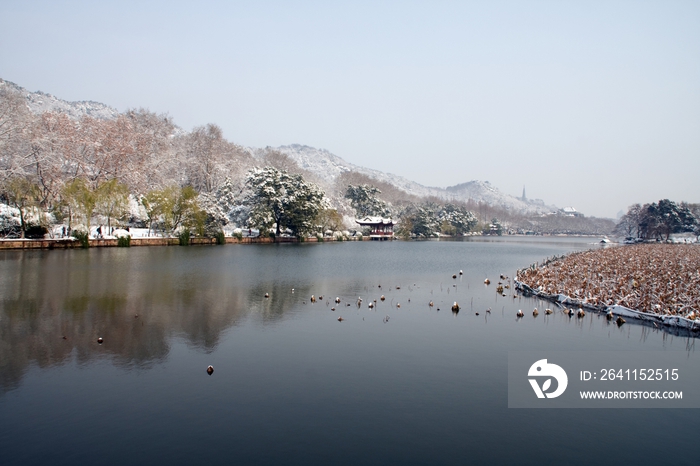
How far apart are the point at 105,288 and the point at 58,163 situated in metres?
31.6

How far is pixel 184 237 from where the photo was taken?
155 ft

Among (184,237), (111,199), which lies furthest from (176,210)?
(111,199)

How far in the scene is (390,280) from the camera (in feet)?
80.7

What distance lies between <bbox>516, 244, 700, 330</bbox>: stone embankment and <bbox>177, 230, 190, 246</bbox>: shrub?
1349 inches

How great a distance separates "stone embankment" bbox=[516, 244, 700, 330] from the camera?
591 inches

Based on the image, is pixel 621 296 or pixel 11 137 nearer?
pixel 621 296

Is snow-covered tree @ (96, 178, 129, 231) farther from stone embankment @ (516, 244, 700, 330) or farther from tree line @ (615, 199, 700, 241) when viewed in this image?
tree line @ (615, 199, 700, 241)

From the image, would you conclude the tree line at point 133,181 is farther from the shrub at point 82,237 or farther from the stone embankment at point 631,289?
the stone embankment at point 631,289

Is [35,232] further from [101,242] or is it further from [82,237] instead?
[101,242]

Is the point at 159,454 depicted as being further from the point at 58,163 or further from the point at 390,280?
the point at 58,163

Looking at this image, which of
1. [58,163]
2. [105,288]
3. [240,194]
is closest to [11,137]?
[58,163]

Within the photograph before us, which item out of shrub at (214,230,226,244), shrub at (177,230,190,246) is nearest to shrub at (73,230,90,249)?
shrub at (177,230,190,246)

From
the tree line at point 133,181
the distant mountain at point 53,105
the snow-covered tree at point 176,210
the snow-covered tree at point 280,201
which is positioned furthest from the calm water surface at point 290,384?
the distant mountain at point 53,105

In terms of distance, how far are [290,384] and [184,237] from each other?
137 feet
